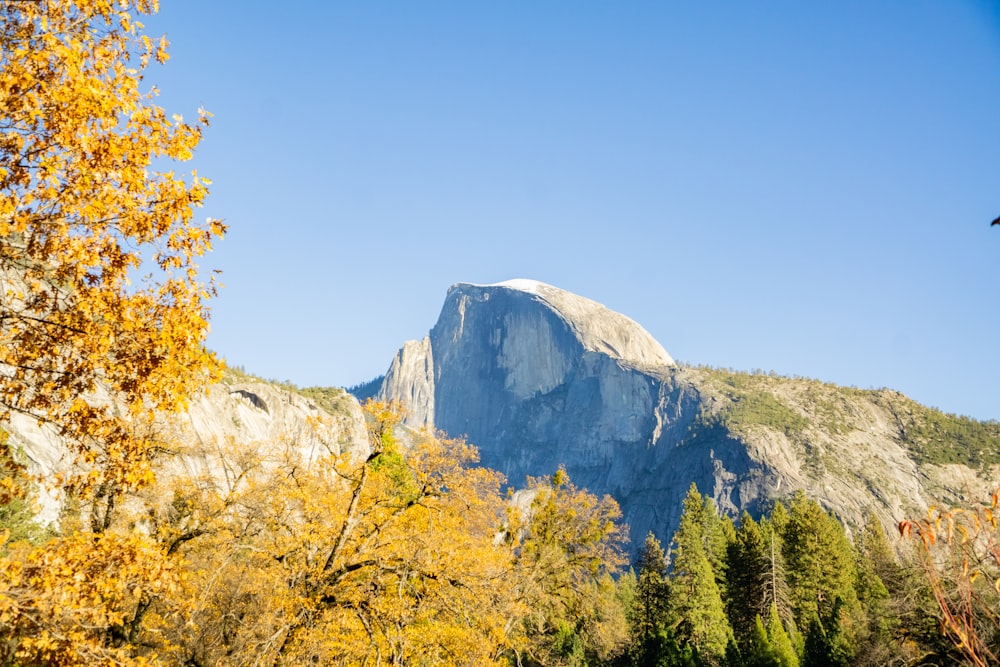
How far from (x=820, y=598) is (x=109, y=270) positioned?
5775 centimetres

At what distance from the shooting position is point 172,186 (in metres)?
6.59

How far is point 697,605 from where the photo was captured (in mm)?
48281

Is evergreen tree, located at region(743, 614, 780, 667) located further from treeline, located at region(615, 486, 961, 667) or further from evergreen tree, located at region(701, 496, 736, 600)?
evergreen tree, located at region(701, 496, 736, 600)

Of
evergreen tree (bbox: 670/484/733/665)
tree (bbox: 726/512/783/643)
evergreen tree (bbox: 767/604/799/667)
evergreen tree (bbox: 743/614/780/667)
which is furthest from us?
tree (bbox: 726/512/783/643)

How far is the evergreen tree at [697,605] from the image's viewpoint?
45.8 metres

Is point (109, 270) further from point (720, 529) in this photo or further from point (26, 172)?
point (720, 529)

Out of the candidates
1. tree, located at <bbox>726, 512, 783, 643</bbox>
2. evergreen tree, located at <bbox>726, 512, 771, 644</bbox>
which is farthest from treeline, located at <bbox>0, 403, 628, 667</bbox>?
evergreen tree, located at <bbox>726, 512, 771, 644</bbox>

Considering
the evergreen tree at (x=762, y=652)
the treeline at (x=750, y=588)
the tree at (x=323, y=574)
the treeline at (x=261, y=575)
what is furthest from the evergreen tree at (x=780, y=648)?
the tree at (x=323, y=574)

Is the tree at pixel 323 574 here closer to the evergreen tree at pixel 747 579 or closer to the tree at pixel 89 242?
the tree at pixel 89 242

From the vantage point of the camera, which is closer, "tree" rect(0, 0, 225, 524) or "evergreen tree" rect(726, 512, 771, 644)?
"tree" rect(0, 0, 225, 524)

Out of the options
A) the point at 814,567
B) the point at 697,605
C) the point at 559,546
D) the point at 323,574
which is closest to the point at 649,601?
the point at 697,605

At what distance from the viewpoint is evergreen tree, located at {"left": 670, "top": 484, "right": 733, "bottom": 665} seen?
45.8 m

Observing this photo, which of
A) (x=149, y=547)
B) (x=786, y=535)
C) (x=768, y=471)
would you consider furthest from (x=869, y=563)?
(x=768, y=471)

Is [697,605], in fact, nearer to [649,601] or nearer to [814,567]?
[649,601]
